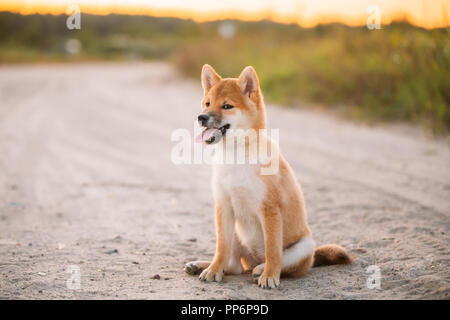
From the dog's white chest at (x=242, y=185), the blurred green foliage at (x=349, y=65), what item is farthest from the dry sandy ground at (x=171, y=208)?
the blurred green foliage at (x=349, y=65)

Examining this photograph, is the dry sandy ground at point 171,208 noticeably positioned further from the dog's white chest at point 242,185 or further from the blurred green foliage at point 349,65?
the blurred green foliage at point 349,65

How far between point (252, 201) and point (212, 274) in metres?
0.71

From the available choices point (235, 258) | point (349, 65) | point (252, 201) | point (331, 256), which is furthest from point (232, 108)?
point (349, 65)

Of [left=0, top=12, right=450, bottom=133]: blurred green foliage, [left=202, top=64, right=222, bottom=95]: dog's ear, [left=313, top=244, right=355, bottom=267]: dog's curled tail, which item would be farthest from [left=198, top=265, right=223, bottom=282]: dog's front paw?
[left=0, top=12, right=450, bottom=133]: blurred green foliage

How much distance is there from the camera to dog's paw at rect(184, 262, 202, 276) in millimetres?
3942

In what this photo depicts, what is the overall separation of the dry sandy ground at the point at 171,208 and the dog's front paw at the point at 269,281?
0.06 m

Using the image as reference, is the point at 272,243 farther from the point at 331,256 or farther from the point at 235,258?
the point at 331,256

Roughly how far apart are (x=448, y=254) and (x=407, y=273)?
567 mm

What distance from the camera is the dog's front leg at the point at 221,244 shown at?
377cm

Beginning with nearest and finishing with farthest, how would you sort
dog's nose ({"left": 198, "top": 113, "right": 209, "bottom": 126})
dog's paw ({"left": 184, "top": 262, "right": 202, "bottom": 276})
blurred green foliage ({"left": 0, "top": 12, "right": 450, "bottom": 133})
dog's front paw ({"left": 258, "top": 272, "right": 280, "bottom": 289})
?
1. dog's front paw ({"left": 258, "top": 272, "right": 280, "bottom": 289})
2. dog's nose ({"left": 198, "top": 113, "right": 209, "bottom": 126})
3. dog's paw ({"left": 184, "top": 262, "right": 202, "bottom": 276})
4. blurred green foliage ({"left": 0, "top": 12, "right": 450, "bottom": 133})

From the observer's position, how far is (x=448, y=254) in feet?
13.1

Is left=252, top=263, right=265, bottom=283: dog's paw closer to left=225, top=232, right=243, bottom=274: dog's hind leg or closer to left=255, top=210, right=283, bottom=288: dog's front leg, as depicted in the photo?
left=255, top=210, right=283, bottom=288: dog's front leg
